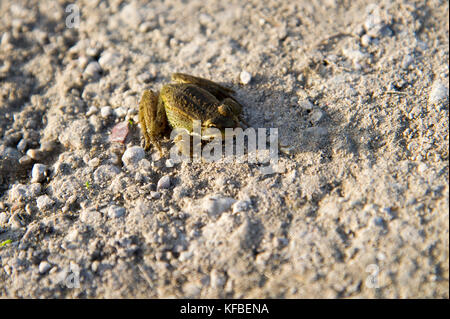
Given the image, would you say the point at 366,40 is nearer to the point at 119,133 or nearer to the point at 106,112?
the point at 119,133

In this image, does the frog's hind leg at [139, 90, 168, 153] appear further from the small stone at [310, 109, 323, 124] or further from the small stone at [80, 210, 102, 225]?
the small stone at [310, 109, 323, 124]

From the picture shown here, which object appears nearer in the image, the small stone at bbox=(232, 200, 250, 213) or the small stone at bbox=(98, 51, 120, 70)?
the small stone at bbox=(232, 200, 250, 213)

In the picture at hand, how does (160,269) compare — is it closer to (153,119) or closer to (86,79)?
(153,119)

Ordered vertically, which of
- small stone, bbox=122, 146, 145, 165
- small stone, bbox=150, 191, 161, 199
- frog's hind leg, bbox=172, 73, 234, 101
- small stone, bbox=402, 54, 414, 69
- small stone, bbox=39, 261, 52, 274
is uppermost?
small stone, bbox=402, 54, 414, 69

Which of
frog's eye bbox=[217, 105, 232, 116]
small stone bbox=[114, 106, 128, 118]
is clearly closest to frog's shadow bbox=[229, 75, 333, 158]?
frog's eye bbox=[217, 105, 232, 116]

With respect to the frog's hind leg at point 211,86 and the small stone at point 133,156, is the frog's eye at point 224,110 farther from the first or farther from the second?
the small stone at point 133,156

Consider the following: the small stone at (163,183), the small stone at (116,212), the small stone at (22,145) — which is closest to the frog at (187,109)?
the small stone at (163,183)

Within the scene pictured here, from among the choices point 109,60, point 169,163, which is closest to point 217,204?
point 169,163

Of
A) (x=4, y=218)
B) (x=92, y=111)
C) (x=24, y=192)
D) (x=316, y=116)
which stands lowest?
(x=4, y=218)
